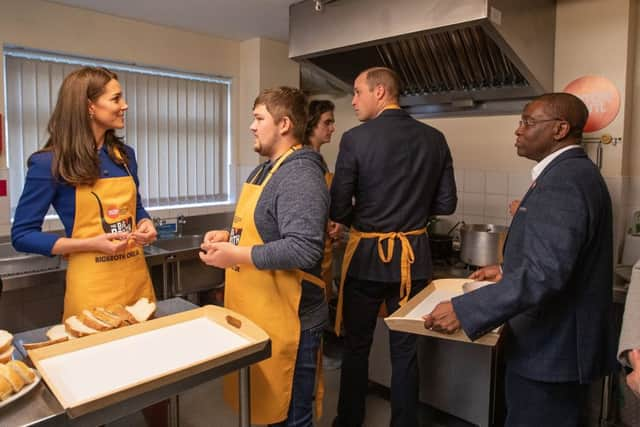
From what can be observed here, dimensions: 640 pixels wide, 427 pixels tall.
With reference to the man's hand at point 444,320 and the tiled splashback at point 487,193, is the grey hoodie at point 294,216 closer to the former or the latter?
the man's hand at point 444,320

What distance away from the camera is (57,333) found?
1.12 m

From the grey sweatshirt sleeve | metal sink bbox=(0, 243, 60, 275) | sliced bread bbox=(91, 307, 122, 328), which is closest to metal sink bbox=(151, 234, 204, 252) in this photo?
metal sink bbox=(0, 243, 60, 275)

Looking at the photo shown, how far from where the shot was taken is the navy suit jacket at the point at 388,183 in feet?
5.83

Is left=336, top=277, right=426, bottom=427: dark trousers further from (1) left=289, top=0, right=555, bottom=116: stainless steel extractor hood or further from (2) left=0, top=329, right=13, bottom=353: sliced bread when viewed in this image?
(2) left=0, top=329, right=13, bottom=353: sliced bread

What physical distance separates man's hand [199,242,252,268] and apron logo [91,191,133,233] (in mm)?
406

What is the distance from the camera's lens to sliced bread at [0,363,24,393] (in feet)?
2.74

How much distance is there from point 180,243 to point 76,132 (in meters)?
1.52

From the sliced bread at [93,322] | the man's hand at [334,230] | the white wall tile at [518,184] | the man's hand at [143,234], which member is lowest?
the sliced bread at [93,322]

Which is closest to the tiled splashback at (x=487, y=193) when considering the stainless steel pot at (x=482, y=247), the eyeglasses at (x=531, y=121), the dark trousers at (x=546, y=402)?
→ the stainless steel pot at (x=482, y=247)

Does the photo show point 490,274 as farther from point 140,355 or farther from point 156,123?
point 156,123

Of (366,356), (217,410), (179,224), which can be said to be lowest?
(217,410)

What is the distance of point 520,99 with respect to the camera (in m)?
2.38

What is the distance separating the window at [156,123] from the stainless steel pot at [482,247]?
1.85 m

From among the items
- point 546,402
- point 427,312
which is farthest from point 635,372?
point 427,312
